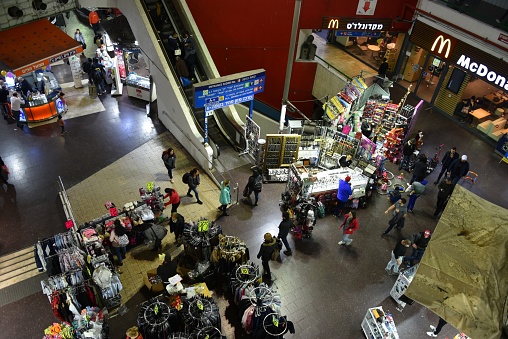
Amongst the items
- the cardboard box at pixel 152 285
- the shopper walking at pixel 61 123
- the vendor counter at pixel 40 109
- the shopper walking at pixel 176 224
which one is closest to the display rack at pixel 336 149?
the shopper walking at pixel 176 224

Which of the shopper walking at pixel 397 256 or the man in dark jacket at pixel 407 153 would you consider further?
the man in dark jacket at pixel 407 153

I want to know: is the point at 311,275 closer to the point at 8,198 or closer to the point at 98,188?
the point at 98,188

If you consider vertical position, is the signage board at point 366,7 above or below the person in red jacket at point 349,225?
above

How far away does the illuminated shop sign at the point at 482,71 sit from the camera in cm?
1454

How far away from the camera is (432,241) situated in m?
4.97

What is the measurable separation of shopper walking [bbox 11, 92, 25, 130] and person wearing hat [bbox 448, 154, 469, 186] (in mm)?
15563

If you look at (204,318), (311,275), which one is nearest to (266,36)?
(311,275)

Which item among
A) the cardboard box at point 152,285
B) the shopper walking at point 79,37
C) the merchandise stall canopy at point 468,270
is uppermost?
the merchandise stall canopy at point 468,270

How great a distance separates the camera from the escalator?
15.0 metres

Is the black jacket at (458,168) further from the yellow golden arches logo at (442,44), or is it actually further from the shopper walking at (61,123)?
the shopper walking at (61,123)

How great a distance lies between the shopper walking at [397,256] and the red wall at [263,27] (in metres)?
9.82

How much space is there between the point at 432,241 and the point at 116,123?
13.8 meters

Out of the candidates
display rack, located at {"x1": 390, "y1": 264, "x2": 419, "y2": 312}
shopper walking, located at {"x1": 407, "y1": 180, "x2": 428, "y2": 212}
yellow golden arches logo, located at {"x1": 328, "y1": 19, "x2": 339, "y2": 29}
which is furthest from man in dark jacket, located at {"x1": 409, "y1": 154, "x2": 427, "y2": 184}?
yellow golden arches logo, located at {"x1": 328, "y1": 19, "x2": 339, "y2": 29}

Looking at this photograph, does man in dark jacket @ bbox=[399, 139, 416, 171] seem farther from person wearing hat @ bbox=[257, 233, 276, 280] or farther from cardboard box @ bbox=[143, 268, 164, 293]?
cardboard box @ bbox=[143, 268, 164, 293]
